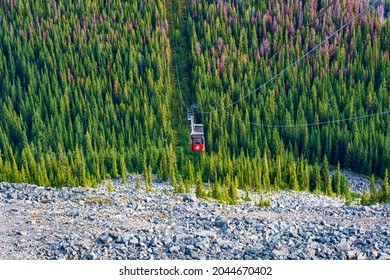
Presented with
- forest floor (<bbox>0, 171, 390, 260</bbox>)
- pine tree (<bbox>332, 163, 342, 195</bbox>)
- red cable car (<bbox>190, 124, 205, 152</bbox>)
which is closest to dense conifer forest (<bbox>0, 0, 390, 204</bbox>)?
pine tree (<bbox>332, 163, 342, 195</bbox>)

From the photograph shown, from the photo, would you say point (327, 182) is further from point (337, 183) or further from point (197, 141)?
point (197, 141)

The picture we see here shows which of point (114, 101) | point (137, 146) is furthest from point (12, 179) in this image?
point (114, 101)

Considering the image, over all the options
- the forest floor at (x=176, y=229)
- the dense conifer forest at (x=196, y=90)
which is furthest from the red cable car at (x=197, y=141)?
the forest floor at (x=176, y=229)

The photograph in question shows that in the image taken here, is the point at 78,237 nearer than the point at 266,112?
Yes

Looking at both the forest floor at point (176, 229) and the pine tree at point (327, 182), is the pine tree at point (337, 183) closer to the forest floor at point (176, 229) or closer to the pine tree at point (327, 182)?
the pine tree at point (327, 182)

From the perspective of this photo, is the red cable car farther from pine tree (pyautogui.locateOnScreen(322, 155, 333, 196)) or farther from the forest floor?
pine tree (pyautogui.locateOnScreen(322, 155, 333, 196))

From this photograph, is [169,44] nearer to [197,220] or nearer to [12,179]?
[12,179]
